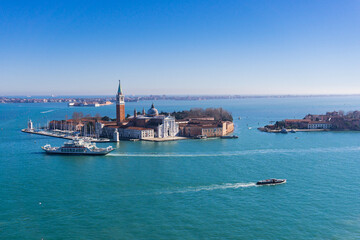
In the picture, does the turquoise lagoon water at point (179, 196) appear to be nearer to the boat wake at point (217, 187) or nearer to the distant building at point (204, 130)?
the boat wake at point (217, 187)

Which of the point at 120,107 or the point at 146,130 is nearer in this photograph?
the point at 146,130

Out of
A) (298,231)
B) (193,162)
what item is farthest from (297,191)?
(193,162)

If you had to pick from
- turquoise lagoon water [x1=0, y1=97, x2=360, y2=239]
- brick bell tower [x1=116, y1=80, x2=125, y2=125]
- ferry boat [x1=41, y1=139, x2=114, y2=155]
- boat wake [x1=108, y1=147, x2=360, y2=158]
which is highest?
brick bell tower [x1=116, y1=80, x2=125, y2=125]

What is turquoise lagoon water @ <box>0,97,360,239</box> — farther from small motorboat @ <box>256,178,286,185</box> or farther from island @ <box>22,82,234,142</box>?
island @ <box>22,82,234,142</box>

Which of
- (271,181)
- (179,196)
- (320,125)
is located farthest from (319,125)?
(179,196)

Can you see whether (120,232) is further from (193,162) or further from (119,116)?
(119,116)

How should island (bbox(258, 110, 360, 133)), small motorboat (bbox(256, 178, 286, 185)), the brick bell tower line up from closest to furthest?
1. small motorboat (bbox(256, 178, 286, 185))
2. the brick bell tower
3. island (bbox(258, 110, 360, 133))

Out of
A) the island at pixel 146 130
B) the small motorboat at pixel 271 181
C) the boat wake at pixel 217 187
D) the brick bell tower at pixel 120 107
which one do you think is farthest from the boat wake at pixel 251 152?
the brick bell tower at pixel 120 107

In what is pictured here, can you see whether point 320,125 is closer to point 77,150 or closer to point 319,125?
point 319,125

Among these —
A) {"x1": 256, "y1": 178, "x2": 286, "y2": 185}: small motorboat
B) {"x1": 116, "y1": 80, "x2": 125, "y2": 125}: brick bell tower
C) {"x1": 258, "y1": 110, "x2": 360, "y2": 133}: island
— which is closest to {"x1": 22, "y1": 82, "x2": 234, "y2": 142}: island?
{"x1": 116, "y1": 80, "x2": 125, "y2": 125}: brick bell tower
